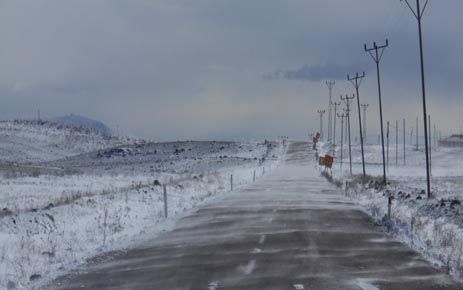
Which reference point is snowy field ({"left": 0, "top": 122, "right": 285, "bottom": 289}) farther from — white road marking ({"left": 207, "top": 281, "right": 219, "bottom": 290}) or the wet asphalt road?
white road marking ({"left": 207, "top": 281, "right": 219, "bottom": 290})

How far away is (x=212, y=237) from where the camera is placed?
63.6ft

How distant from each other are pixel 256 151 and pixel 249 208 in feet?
378

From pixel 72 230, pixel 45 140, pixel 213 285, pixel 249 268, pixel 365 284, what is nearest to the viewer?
pixel 213 285

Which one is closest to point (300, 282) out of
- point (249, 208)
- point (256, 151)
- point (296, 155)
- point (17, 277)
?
point (17, 277)

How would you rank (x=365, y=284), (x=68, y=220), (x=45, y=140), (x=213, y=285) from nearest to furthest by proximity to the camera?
(x=213, y=285), (x=365, y=284), (x=68, y=220), (x=45, y=140)

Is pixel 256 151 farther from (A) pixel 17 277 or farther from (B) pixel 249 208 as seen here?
(A) pixel 17 277

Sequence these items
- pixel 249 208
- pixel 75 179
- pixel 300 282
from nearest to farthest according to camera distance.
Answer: pixel 300 282
pixel 249 208
pixel 75 179

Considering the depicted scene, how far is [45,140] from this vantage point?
152125 mm

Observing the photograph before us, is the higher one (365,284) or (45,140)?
(45,140)

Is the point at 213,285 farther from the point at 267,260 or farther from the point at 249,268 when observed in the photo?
the point at 267,260

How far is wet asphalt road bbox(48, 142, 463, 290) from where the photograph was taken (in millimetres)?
12156

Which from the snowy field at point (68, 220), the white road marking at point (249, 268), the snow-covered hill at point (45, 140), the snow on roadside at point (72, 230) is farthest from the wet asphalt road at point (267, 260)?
the snow-covered hill at point (45, 140)

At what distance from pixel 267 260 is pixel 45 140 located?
144 meters

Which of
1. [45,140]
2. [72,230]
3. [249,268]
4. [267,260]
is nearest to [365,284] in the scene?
[249,268]
